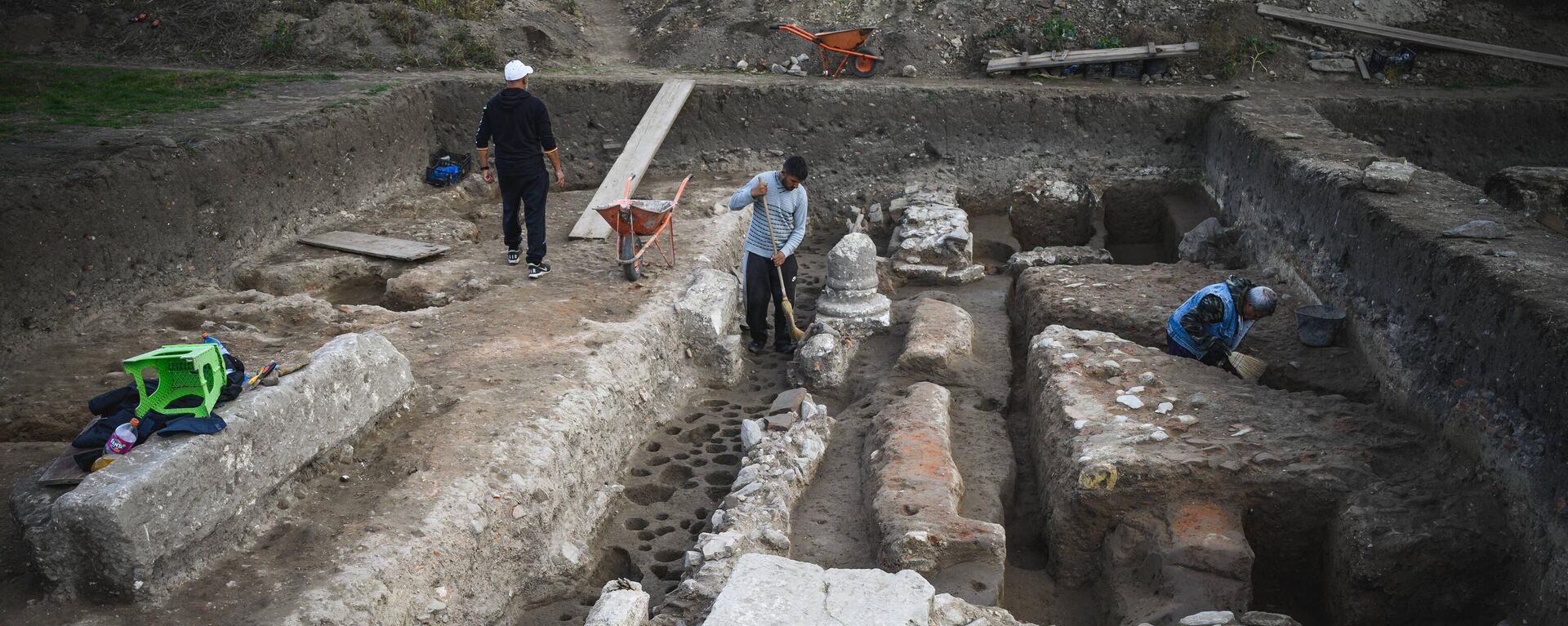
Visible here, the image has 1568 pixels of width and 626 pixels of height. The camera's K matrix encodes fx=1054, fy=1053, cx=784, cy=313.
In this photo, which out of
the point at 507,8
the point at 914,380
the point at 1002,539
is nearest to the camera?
the point at 1002,539

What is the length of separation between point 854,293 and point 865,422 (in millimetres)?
1728

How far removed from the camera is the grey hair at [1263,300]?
261 inches

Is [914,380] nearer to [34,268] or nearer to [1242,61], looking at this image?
[34,268]

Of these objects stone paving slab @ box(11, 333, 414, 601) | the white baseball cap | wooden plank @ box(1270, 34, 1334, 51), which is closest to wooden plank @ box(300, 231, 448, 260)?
the white baseball cap

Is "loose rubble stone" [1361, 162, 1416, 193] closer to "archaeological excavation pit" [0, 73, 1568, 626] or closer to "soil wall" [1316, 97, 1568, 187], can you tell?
"archaeological excavation pit" [0, 73, 1568, 626]

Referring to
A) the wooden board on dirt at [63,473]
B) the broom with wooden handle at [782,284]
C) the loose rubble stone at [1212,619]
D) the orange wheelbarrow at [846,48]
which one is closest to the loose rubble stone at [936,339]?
the broom with wooden handle at [782,284]

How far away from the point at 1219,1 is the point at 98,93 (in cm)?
1210

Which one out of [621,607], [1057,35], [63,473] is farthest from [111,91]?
[1057,35]

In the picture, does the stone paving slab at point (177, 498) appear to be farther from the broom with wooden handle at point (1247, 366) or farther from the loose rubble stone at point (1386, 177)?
the loose rubble stone at point (1386, 177)

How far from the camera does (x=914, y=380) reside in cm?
706

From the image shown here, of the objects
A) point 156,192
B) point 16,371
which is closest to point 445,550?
point 16,371

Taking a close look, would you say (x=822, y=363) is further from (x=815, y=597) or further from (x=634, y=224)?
(x=815, y=597)

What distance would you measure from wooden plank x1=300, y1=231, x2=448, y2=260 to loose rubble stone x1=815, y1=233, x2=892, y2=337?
3.08m

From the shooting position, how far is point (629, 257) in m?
7.63
